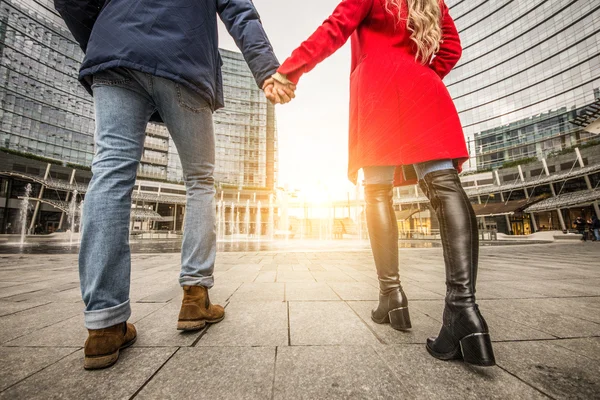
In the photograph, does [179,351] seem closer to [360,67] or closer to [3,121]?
[360,67]

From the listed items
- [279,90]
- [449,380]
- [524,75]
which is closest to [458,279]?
[449,380]

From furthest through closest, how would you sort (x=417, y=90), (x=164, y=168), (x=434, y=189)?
(x=164, y=168) < (x=417, y=90) < (x=434, y=189)

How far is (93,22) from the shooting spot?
134 centimetres

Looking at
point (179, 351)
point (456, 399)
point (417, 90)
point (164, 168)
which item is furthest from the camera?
point (164, 168)

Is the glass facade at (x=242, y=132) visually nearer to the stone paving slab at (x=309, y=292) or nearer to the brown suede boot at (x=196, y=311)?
the stone paving slab at (x=309, y=292)

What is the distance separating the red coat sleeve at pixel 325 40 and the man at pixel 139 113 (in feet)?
0.38

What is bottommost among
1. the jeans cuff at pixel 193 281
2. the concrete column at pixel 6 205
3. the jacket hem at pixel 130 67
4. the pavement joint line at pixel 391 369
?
the pavement joint line at pixel 391 369

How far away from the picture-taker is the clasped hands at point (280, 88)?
140cm

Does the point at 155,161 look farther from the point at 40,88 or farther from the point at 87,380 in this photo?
the point at 87,380

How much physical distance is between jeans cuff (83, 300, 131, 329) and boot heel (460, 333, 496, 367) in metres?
1.30

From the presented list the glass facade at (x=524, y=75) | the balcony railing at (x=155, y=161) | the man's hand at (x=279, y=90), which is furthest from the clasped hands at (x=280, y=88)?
the balcony railing at (x=155, y=161)

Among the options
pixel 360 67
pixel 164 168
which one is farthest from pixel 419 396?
pixel 164 168

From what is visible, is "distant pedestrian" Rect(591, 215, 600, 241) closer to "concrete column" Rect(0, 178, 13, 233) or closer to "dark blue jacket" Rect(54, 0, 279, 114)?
"dark blue jacket" Rect(54, 0, 279, 114)

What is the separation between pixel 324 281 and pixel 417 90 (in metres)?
1.88
